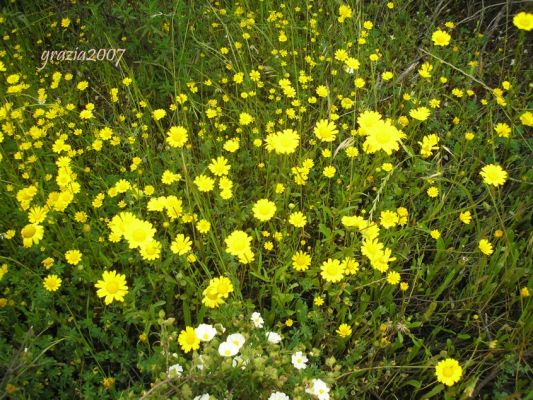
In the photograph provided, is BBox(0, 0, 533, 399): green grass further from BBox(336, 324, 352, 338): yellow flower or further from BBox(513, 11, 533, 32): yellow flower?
BBox(513, 11, 533, 32): yellow flower

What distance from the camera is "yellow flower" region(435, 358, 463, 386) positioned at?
1.49 meters

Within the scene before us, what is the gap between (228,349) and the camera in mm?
1389

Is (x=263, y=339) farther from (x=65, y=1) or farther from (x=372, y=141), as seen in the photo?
(x=65, y=1)

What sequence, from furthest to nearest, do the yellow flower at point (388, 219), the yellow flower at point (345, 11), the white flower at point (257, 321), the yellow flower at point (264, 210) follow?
the yellow flower at point (345, 11) < the yellow flower at point (388, 219) < the yellow flower at point (264, 210) < the white flower at point (257, 321)

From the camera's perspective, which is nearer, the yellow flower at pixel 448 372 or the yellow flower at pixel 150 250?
the yellow flower at pixel 448 372

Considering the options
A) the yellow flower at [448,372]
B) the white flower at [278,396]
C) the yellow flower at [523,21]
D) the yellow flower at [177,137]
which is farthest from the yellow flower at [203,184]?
the yellow flower at [523,21]

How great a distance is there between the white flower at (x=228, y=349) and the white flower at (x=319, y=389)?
0.86ft

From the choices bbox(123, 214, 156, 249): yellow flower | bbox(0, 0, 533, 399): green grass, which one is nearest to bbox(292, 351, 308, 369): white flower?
bbox(0, 0, 533, 399): green grass

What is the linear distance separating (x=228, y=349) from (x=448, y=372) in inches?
30.8

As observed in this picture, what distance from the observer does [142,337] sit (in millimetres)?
1605

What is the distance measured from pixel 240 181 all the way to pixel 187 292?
84cm

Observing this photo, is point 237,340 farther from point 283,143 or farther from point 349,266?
point 283,143

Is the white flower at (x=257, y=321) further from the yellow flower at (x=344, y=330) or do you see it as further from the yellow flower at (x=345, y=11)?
the yellow flower at (x=345, y=11)

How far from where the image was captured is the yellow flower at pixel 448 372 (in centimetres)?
149
